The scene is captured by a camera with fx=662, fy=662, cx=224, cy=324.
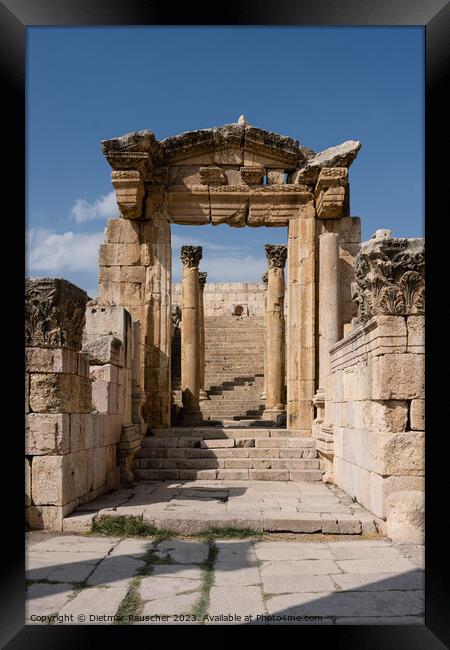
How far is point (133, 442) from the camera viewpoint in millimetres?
10078

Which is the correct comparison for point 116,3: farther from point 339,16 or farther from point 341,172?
point 341,172

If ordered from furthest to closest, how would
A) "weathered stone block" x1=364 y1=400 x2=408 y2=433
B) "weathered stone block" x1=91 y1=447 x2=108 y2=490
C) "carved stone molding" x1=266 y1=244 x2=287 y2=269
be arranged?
"carved stone molding" x1=266 y1=244 x2=287 y2=269 < "weathered stone block" x1=91 y1=447 x2=108 y2=490 < "weathered stone block" x1=364 y1=400 x2=408 y2=433

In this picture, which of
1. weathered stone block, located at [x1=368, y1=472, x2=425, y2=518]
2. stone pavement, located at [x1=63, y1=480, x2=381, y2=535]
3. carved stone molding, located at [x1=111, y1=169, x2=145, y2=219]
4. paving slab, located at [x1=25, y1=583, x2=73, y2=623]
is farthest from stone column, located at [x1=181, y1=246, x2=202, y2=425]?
paving slab, located at [x1=25, y1=583, x2=73, y2=623]

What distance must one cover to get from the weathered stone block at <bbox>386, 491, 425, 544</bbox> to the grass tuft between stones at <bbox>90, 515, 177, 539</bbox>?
2.09 metres

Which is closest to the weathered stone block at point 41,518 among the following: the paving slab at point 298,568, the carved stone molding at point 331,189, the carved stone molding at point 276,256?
the paving slab at point 298,568

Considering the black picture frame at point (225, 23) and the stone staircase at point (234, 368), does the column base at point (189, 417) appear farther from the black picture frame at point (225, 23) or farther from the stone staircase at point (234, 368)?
the black picture frame at point (225, 23)

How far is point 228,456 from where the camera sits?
10.7 m

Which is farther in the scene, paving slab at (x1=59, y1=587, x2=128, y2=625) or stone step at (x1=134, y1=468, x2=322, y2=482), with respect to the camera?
stone step at (x1=134, y1=468, x2=322, y2=482)

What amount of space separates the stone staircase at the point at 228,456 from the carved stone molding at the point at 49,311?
4.05 metres

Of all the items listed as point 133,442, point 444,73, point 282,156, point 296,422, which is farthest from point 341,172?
point 444,73

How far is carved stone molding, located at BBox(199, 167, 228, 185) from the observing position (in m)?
12.3

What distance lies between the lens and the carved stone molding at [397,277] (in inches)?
249

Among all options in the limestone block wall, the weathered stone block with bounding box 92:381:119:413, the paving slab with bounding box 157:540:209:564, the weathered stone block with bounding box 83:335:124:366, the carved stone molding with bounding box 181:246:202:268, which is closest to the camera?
the paving slab with bounding box 157:540:209:564

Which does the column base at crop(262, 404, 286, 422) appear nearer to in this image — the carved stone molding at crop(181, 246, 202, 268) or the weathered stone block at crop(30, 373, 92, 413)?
the carved stone molding at crop(181, 246, 202, 268)
